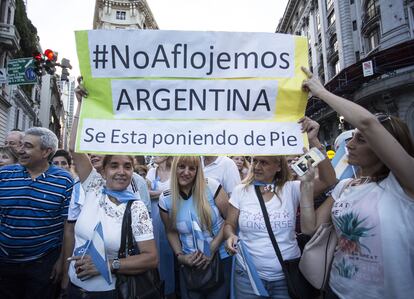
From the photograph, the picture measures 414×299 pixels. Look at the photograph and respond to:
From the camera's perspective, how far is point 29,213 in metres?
2.67

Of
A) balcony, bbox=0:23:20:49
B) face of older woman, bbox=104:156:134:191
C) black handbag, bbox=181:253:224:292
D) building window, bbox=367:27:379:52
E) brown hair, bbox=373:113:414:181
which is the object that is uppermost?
Result: building window, bbox=367:27:379:52

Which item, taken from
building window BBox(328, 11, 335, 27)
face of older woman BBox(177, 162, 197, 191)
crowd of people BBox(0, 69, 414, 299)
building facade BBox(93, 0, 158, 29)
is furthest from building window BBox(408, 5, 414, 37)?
building facade BBox(93, 0, 158, 29)

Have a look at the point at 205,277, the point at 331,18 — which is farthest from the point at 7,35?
the point at 331,18

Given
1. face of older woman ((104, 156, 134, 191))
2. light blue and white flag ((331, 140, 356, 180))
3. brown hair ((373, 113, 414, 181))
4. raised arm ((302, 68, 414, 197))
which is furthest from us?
light blue and white flag ((331, 140, 356, 180))

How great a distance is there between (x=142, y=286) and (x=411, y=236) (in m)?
1.63

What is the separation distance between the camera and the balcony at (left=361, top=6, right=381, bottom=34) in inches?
861

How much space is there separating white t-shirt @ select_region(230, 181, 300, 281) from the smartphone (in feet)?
1.16

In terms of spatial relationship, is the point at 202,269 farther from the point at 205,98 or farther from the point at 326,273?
the point at 205,98

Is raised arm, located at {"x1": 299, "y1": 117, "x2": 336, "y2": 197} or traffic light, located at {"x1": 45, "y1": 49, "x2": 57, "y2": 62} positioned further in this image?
traffic light, located at {"x1": 45, "y1": 49, "x2": 57, "y2": 62}

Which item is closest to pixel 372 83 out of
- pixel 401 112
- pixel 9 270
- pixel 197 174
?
pixel 401 112

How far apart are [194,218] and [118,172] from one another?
0.79 m

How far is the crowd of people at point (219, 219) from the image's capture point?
1.60 meters

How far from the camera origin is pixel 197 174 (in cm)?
276

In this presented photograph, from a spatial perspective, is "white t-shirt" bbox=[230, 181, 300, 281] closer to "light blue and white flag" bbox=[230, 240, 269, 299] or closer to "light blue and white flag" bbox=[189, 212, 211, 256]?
"light blue and white flag" bbox=[230, 240, 269, 299]
